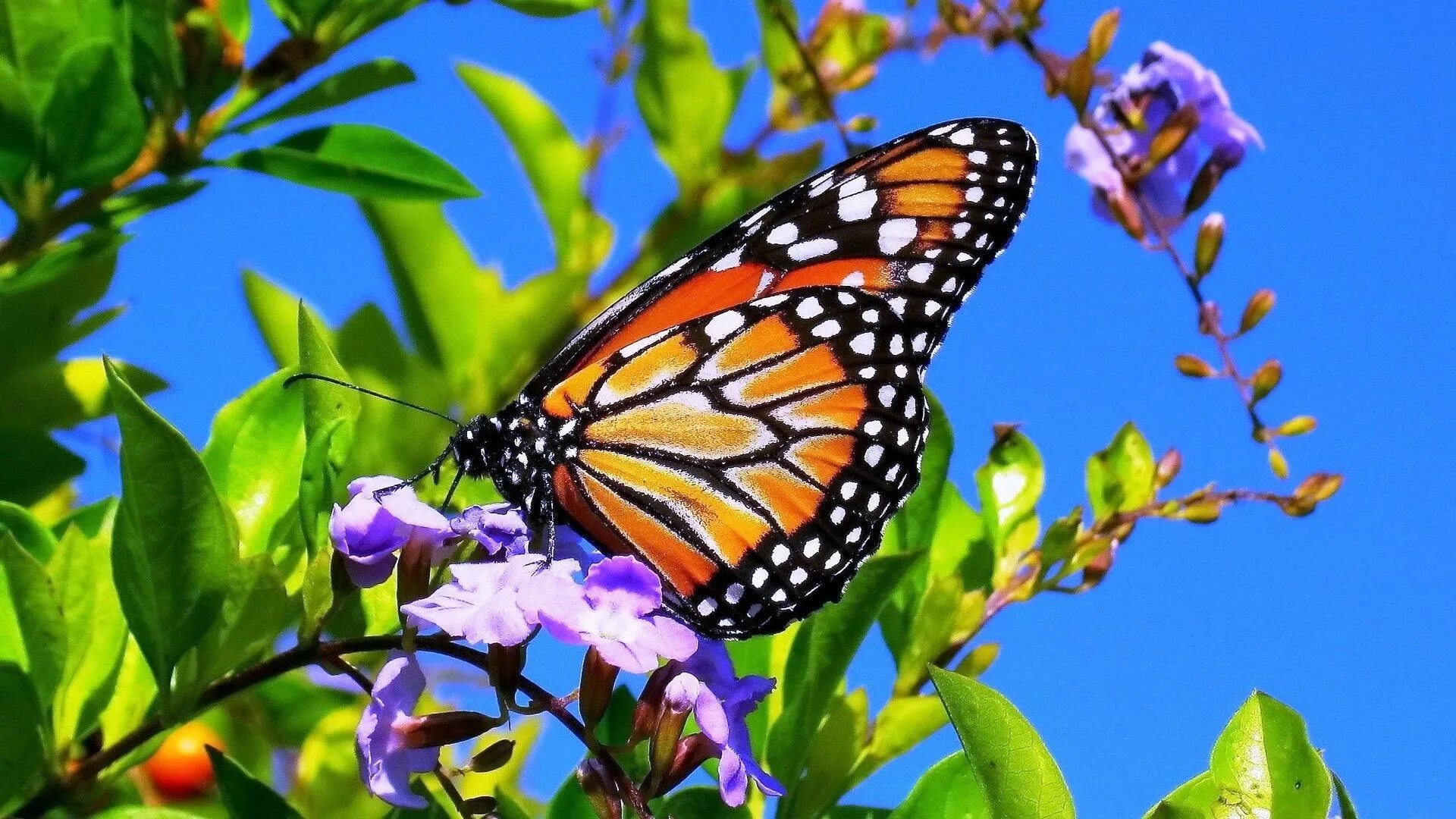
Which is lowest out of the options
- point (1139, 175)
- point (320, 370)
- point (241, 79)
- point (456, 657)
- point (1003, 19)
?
point (456, 657)

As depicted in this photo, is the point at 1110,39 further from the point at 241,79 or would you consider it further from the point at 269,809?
the point at 269,809

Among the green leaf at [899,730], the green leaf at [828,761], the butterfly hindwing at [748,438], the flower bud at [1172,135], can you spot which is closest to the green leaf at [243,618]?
the butterfly hindwing at [748,438]

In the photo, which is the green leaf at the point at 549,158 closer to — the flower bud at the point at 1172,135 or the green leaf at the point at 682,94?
the green leaf at the point at 682,94

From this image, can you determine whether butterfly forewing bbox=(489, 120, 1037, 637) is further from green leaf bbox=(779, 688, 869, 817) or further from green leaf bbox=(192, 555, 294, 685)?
green leaf bbox=(192, 555, 294, 685)

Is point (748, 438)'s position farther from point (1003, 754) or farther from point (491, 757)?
point (1003, 754)

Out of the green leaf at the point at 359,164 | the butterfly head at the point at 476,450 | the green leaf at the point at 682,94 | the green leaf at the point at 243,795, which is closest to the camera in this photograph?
→ the green leaf at the point at 243,795

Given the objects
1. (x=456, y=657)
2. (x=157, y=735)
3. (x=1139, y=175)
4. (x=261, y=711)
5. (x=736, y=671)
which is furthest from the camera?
(x=1139, y=175)

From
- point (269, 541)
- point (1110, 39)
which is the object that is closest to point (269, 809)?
→ point (269, 541)

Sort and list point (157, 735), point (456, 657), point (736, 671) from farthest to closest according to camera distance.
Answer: point (736, 671) → point (157, 735) → point (456, 657)
